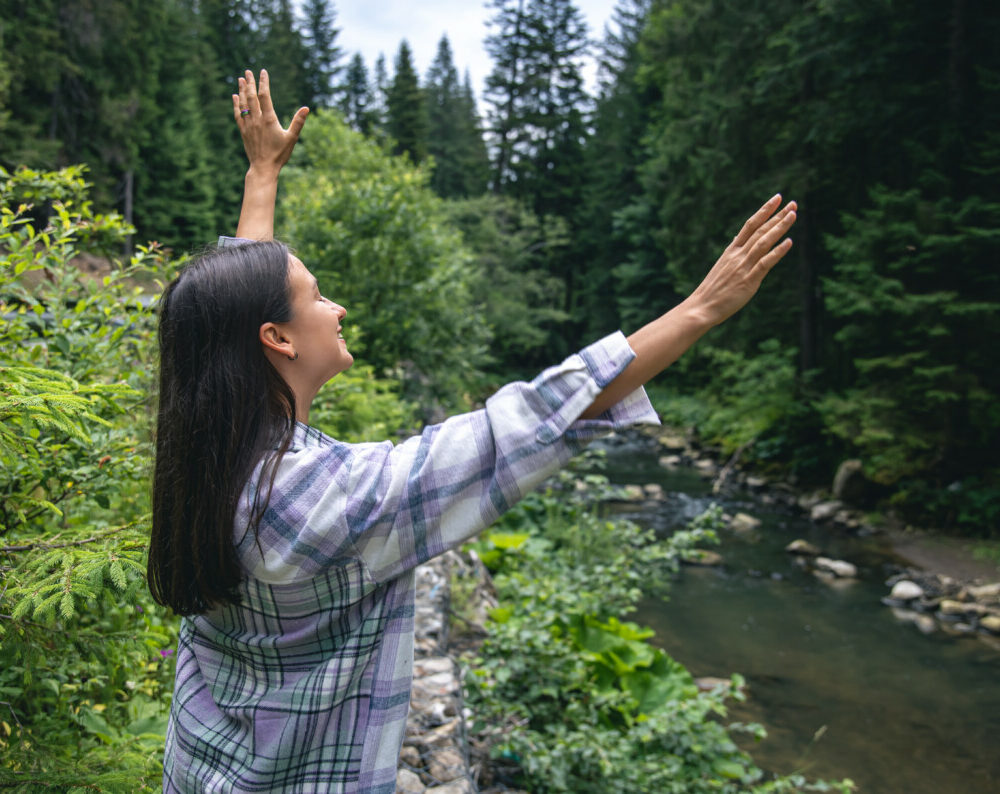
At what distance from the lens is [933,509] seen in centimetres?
1069

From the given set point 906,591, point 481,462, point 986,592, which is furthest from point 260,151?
point 986,592

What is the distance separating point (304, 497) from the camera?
1.03 meters

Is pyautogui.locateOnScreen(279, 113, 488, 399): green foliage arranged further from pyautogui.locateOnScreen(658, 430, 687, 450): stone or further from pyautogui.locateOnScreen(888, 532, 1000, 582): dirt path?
pyautogui.locateOnScreen(658, 430, 687, 450): stone

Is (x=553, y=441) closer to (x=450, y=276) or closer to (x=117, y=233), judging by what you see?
(x=117, y=233)

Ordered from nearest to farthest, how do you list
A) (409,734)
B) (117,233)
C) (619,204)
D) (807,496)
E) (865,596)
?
(117,233) < (409,734) < (865,596) < (807,496) < (619,204)

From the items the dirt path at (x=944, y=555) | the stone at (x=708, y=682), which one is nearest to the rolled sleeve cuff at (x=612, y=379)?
the stone at (x=708, y=682)

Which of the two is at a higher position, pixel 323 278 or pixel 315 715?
pixel 323 278

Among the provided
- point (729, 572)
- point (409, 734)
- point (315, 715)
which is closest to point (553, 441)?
point (315, 715)

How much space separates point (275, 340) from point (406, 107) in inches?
1377

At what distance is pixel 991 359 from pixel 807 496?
12.5 ft

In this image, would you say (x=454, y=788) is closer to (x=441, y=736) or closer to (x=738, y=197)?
(x=441, y=736)

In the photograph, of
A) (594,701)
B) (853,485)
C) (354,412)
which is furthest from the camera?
(853,485)

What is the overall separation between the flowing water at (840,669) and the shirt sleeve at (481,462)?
4.28 metres

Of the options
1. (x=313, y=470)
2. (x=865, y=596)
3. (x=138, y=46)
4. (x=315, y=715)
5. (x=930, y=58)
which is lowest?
(x=865, y=596)
